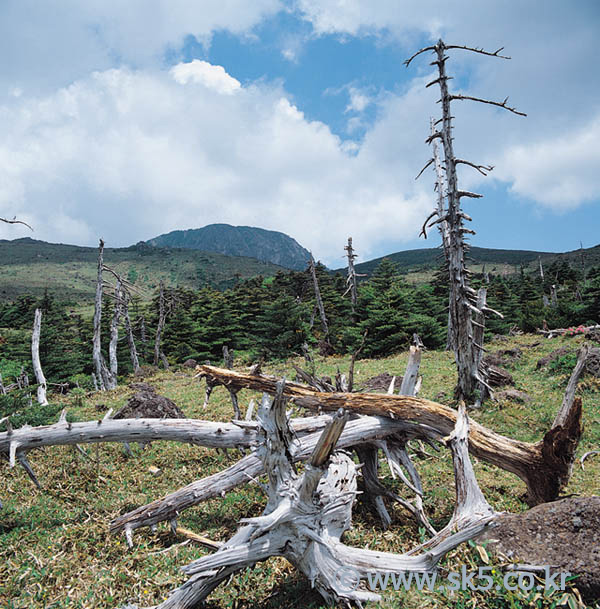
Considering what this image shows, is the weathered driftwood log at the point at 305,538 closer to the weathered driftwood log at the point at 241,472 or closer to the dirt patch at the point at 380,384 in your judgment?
the weathered driftwood log at the point at 241,472

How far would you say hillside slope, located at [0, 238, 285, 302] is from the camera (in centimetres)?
10325

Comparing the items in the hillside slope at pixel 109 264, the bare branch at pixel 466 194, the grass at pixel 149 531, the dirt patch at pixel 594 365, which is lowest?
the grass at pixel 149 531

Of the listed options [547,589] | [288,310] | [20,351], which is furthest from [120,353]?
[547,589]

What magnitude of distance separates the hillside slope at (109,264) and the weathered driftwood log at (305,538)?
91816 mm

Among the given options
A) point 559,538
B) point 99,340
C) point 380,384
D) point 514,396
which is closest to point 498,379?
point 514,396

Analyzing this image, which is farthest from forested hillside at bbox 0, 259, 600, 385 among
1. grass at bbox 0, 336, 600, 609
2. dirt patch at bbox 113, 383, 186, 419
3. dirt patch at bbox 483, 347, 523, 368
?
dirt patch at bbox 113, 383, 186, 419

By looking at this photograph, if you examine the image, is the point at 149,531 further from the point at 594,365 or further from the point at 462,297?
the point at 594,365

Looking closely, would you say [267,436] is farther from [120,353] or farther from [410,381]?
[120,353]

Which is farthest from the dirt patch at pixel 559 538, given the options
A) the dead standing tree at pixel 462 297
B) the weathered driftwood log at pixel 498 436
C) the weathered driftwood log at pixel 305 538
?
the dead standing tree at pixel 462 297

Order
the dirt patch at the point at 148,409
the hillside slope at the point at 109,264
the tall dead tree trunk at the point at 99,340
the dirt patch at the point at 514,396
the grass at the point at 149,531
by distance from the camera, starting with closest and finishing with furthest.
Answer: the grass at the point at 149,531, the dirt patch at the point at 148,409, the dirt patch at the point at 514,396, the tall dead tree trunk at the point at 99,340, the hillside slope at the point at 109,264

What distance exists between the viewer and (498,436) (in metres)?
5.84

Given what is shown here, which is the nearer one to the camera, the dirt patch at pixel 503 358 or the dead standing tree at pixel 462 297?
the dead standing tree at pixel 462 297

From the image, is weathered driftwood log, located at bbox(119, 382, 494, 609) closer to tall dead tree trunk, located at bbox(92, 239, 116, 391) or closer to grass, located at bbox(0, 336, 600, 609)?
grass, located at bbox(0, 336, 600, 609)

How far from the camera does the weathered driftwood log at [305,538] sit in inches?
143
